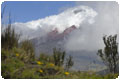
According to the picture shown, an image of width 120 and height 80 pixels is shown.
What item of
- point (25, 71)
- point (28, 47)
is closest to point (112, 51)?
point (28, 47)

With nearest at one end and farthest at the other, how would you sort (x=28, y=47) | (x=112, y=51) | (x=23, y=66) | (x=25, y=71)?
(x=25, y=71) < (x=23, y=66) < (x=28, y=47) < (x=112, y=51)

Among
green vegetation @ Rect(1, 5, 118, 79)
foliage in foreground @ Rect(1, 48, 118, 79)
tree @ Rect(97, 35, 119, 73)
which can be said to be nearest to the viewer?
foliage in foreground @ Rect(1, 48, 118, 79)

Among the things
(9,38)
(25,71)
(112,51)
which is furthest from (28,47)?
(112,51)

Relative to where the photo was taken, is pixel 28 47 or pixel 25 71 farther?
pixel 28 47

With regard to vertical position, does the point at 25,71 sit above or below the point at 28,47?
below

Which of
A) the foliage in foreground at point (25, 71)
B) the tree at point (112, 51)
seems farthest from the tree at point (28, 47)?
the tree at point (112, 51)

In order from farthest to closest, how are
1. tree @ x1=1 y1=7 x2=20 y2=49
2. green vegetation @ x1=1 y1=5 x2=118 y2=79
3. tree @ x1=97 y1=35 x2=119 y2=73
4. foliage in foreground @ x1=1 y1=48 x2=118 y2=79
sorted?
tree @ x1=97 y1=35 x2=119 y2=73
tree @ x1=1 y1=7 x2=20 y2=49
green vegetation @ x1=1 y1=5 x2=118 y2=79
foliage in foreground @ x1=1 y1=48 x2=118 y2=79

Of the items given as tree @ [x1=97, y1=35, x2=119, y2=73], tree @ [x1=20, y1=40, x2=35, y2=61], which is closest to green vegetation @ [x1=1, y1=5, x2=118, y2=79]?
tree @ [x1=20, y1=40, x2=35, y2=61]

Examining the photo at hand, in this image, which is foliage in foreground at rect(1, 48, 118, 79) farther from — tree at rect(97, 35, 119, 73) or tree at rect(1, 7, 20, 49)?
tree at rect(97, 35, 119, 73)

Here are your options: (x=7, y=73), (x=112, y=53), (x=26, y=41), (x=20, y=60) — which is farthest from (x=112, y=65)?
Result: (x=7, y=73)

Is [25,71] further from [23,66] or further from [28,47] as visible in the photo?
[28,47]

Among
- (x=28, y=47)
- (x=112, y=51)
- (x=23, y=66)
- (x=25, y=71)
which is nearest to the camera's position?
(x=25, y=71)

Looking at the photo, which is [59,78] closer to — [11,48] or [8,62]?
[8,62]

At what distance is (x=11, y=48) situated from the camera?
9.37m
